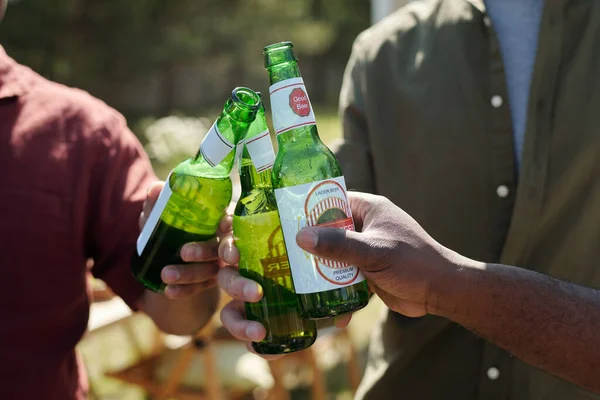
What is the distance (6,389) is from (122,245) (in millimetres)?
445

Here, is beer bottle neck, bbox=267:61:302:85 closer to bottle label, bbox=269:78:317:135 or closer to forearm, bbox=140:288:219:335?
bottle label, bbox=269:78:317:135

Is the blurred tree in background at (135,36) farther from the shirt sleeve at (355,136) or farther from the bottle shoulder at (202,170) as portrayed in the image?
the bottle shoulder at (202,170)

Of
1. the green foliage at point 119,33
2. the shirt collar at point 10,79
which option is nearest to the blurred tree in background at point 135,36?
the green foliage at point 119,33

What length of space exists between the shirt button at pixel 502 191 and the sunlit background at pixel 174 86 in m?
1.95

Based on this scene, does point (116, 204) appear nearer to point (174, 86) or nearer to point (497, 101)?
point (497, 101)

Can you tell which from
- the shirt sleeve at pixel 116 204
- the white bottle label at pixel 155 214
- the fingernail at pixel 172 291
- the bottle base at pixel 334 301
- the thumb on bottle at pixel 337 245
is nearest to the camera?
the thumb on bottle at pixel 337 245

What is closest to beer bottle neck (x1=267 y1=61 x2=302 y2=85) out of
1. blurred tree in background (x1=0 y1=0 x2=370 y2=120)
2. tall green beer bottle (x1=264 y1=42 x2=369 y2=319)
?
tall green beer bottle (x1=264 y1=42 x2=369 y2=319)

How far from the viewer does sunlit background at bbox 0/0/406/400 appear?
3.58 m

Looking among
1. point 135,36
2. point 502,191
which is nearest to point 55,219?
point 502,191

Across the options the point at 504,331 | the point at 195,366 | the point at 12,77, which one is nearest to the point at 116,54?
the point at 195,366

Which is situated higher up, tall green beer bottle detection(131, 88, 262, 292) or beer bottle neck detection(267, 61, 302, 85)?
beer bottle neck detection(267, 61, 302, 85)

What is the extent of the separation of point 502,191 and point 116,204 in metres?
1.01

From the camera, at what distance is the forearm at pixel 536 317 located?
4.16 feet

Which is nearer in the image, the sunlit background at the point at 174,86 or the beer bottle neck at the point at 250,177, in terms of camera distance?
the beer bottle neck at the point at 250,177
